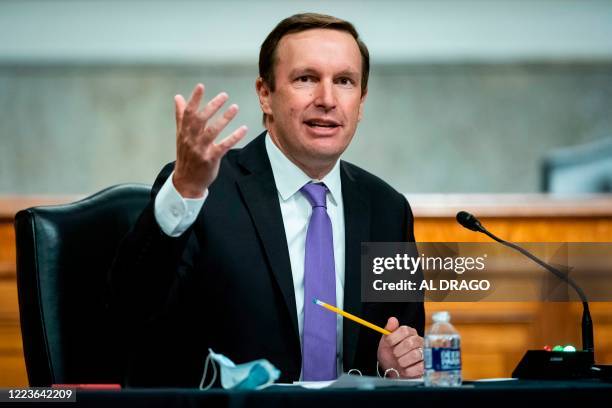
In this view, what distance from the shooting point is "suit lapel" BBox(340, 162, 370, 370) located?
1.67 meters

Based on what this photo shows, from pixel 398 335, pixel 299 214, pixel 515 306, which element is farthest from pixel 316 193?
pixel 515 306

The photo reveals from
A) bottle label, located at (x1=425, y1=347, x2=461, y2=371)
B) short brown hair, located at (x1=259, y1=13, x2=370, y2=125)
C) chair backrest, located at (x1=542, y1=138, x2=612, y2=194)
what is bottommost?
bottle label, located at (x1=425, y1=347, x2=461, y2=371)

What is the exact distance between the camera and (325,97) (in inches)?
69.7

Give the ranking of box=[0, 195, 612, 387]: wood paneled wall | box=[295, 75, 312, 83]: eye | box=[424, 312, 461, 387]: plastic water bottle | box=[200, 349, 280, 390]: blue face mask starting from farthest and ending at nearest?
box=[0, 195, 612, 387]: wood paneled wall
box=[295, 75, 312, 83]: eye
box=[424, 312, 461, 387]: plastic water bottle
box=[200, 349, 280, 390]: blue face mask

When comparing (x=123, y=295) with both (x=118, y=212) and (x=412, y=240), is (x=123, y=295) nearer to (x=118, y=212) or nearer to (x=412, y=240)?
(x=118, y=212)

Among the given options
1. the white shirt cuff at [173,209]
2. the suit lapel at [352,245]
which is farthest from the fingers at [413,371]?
the white shirt cuff at [173,209]

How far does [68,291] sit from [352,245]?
0.57 meters

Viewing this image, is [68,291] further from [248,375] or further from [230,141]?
[248,375]

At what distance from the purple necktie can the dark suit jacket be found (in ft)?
0.09

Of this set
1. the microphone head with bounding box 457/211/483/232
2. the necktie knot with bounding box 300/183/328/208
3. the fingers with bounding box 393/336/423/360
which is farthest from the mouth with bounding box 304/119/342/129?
the fingers with bounding box 393/336/423/360

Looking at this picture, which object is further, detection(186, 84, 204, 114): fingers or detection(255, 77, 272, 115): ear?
detection(255, 77, 272, 115): ear

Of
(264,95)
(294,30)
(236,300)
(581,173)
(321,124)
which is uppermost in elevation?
(581,173)

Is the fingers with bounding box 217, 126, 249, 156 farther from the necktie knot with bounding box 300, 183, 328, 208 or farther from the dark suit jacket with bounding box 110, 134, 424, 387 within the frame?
the necktie knot with bounding box 300, 183, 328, 208

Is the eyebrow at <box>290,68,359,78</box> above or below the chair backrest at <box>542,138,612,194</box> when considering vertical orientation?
below
